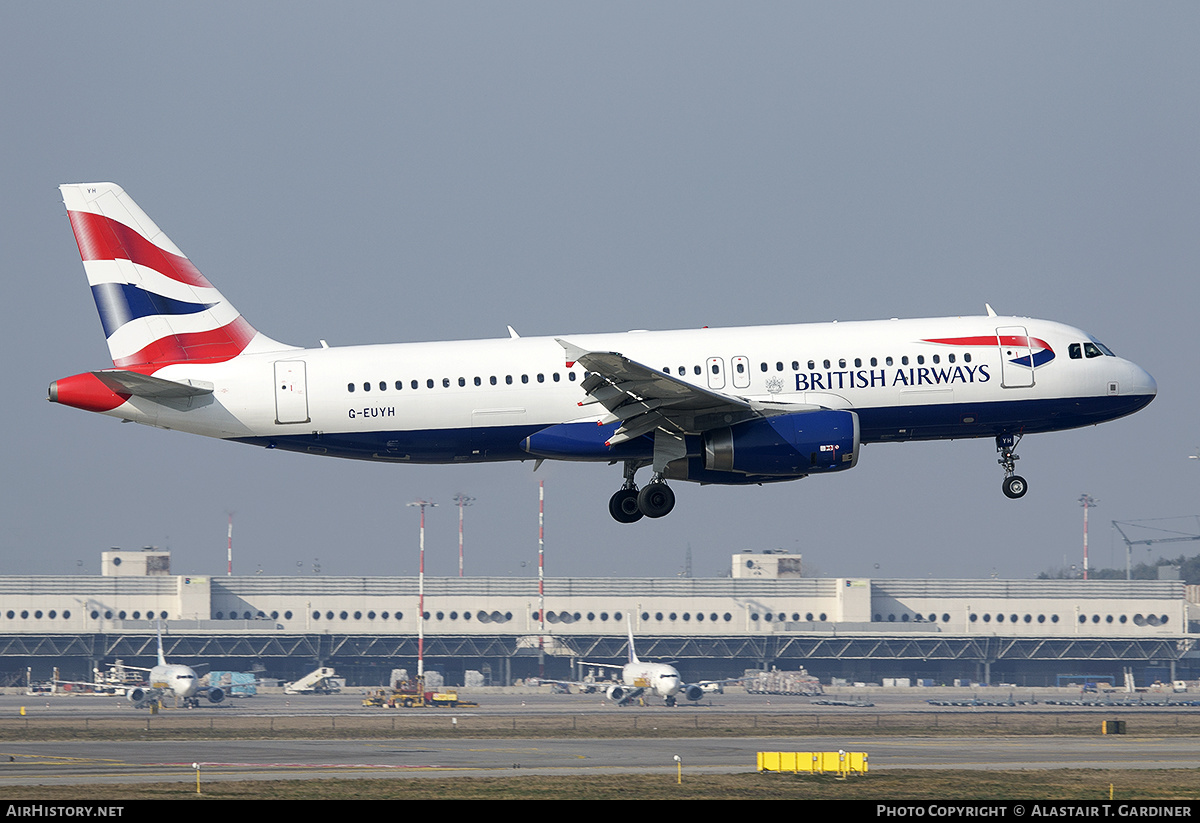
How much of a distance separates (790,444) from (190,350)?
794 inches

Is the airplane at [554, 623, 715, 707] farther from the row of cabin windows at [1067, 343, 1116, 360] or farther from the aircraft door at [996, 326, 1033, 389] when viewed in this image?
the aircraft door at [996, 326, 1033, 389]

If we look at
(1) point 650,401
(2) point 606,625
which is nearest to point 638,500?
(1) point 650,401

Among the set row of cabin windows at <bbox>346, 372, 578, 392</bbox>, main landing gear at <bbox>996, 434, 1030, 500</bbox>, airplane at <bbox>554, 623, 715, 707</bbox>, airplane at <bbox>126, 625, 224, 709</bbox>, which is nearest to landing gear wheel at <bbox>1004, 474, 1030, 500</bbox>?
main landing gear at <bbox>996, 434, 1030, 500</bbox>

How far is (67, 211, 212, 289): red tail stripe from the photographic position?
49.6m

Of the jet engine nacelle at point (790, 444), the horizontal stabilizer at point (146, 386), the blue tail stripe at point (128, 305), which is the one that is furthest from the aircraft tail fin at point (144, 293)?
the jet engine nacelle at point (790, 444)

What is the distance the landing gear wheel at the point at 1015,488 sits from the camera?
50128 mm

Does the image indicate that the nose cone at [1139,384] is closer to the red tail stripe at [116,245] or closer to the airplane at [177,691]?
the red tail stripe at [116,245]

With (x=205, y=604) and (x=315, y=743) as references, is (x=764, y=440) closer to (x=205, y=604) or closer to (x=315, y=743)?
(x=315, y=743)

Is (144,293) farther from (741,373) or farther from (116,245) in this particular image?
(741,373)

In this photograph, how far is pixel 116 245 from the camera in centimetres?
4962

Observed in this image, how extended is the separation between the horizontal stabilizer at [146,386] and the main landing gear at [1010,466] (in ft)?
87.8

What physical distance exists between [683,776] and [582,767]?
5051 millimetres

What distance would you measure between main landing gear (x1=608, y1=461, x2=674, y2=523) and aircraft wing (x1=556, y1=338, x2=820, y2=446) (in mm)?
2190

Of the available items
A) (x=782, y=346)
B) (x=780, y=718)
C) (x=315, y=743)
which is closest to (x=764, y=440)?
(x=782, y=346)
